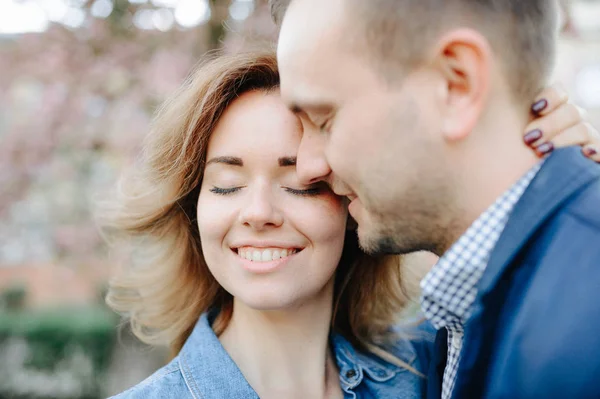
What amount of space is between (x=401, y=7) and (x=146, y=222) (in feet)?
4.23

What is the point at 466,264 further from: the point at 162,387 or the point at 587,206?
the point at 162,387

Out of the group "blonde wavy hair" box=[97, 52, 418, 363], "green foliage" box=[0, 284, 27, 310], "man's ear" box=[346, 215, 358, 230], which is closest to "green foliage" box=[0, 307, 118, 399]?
"green foliage" box=[0, 284, 27, 310]

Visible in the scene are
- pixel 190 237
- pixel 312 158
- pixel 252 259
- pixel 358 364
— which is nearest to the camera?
pixel 312 158

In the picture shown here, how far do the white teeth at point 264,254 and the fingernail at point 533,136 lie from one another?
78 centimetres

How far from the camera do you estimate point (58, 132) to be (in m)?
5.50

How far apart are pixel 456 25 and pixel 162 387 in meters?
1.33

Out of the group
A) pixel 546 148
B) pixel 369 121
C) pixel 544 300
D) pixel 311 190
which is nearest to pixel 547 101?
pixel 546 148

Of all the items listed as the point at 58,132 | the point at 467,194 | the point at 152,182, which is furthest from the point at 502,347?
the point at 58,132

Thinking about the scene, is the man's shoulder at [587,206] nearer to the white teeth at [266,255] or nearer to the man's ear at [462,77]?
the man's ear at [462,77]

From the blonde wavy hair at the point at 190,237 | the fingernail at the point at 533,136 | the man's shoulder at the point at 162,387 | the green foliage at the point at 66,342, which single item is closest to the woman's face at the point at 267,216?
the blonde wavy hair at the point at 190,237

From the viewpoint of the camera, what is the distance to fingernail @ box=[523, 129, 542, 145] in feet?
5.40

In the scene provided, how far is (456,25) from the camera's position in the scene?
5.27 ft

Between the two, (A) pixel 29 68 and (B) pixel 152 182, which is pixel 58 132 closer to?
(A) pixel 29 68

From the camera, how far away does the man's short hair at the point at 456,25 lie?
63.6 inches
